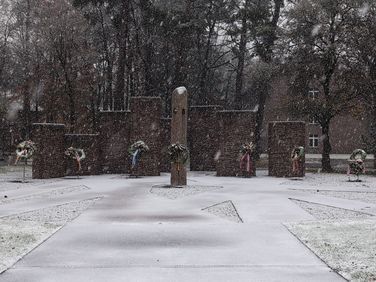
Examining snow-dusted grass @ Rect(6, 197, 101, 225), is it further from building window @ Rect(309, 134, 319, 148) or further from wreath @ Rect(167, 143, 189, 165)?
building window @ Rect(309, 134, 319, 148)

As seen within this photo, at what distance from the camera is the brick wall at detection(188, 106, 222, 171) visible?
26.5 metres

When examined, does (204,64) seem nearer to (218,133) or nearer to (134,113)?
(218,133)

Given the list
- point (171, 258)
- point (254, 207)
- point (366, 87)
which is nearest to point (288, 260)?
point (171, 258)

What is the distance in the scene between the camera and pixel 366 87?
26719 millimetres

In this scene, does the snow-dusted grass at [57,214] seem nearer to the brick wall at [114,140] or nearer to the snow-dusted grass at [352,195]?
the snow-dusted grass at [352,195]

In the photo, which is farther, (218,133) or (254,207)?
(218,133)

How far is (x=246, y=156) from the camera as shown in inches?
907

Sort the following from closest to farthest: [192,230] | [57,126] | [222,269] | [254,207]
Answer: [222,269]
[192,230]
[254,207]
[57,126]

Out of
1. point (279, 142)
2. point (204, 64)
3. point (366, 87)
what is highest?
point (204, 64)

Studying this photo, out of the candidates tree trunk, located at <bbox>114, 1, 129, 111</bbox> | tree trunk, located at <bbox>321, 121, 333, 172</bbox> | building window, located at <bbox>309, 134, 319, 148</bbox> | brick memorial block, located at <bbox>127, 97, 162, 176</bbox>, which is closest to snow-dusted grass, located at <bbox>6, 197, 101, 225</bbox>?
brick memorial block, located at <bbox>127, 97, 162, 176</bbox>

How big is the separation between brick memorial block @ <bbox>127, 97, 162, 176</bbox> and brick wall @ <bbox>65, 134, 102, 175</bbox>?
215 centimetres

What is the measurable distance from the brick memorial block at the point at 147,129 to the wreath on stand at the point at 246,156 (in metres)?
3.74

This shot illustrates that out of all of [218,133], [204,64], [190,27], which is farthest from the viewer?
[204,64]

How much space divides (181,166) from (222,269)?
11746 mm
